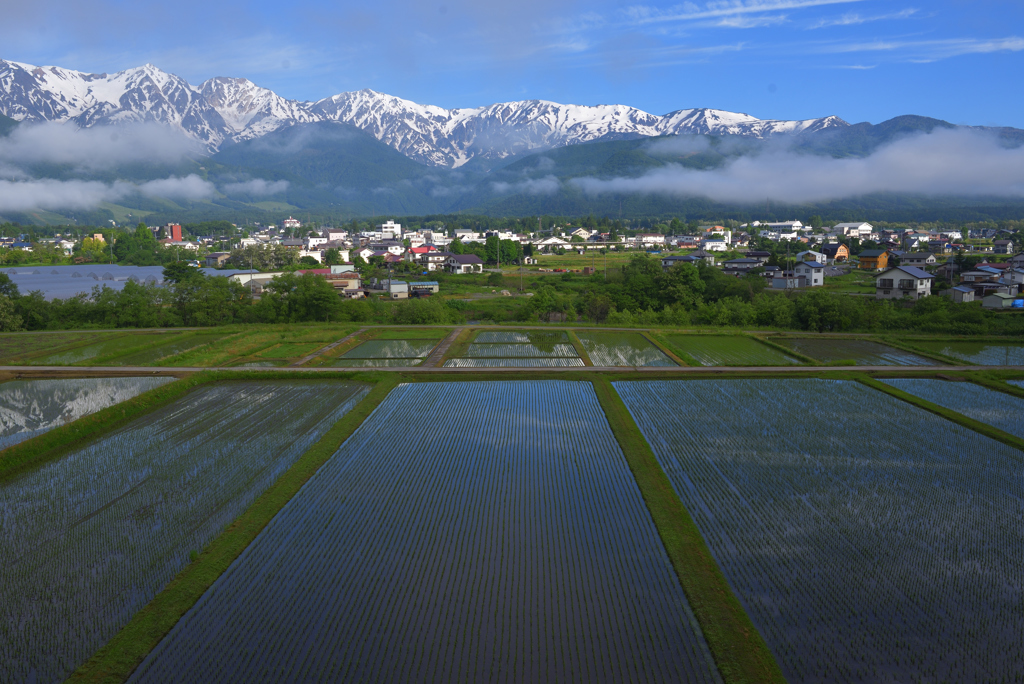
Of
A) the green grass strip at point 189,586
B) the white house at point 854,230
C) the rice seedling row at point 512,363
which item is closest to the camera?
the green grass strip at point 189,586

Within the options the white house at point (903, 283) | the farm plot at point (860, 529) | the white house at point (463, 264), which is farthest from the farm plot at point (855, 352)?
the white house at point (463, 264)

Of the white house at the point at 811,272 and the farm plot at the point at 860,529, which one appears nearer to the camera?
the farm plot at the point at 860,529

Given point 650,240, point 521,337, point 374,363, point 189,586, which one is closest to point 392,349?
point 374,363

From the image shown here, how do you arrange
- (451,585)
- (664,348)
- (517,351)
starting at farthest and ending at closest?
1. (664,348)
2. (517,351)
3. (451,585)

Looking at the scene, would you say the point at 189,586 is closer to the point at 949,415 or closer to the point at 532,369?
the point at 532,369

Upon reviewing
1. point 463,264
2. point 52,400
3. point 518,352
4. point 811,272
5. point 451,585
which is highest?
point 463,264

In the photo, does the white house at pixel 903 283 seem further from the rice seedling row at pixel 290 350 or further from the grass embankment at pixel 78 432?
the grass embankment at pixel 78 432
